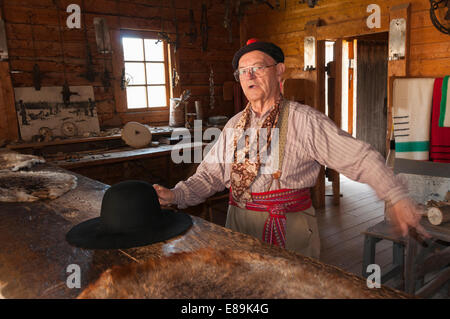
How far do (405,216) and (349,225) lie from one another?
3305mm

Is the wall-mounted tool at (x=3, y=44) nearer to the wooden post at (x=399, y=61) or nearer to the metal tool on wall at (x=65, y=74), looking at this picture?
the metal tool on wall at (x=65, y=74)

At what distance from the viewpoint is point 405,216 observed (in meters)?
1.47

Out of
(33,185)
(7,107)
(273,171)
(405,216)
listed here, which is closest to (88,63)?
(7,107)

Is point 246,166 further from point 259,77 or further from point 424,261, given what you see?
point 424,261

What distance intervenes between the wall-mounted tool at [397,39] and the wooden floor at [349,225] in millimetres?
1969

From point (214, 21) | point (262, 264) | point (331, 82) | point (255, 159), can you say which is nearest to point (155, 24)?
point (214, 21)

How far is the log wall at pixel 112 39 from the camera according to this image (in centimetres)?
454

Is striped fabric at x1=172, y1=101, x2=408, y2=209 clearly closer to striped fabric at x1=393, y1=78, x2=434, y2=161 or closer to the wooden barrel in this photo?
striped fabric at x1=393, y1=78, x2=434, y2=161

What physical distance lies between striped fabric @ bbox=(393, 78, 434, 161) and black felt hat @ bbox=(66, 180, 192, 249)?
10.1 ft

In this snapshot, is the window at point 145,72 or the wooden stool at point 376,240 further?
the window at point 145,72

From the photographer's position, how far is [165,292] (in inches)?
41.8

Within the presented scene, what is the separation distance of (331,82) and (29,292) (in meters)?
4.78

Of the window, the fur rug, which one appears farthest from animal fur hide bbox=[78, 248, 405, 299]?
the window

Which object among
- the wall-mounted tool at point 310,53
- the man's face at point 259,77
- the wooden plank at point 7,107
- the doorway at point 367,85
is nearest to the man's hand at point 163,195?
the man's face at point 259,77
